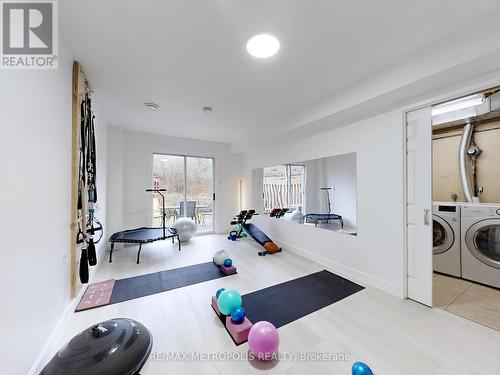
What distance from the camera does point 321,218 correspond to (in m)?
3.43

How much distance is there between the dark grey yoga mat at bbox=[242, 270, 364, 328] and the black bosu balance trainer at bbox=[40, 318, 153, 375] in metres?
1.20

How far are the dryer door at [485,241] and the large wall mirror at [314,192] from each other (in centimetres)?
150

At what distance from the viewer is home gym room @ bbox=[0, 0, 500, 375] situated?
1290mm

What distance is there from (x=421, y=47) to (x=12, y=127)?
9.92 ft

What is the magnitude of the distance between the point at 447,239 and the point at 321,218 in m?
1.74

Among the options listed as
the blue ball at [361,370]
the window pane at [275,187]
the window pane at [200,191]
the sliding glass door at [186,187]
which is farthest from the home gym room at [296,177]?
the window pane at [200,191]

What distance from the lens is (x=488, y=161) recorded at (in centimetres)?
311

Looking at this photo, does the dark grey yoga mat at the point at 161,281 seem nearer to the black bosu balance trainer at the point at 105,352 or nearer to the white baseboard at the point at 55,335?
the white baseboard at the point at 55,335

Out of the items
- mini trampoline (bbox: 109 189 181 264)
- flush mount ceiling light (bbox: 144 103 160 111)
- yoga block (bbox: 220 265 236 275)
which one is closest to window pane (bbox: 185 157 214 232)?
mini trampoline (bbox: 109 189 181 264)

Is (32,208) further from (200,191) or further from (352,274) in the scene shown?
(200,191)

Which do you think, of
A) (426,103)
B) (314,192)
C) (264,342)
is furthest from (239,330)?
(426,103)

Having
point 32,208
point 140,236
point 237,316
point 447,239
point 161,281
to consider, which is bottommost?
point 161,281

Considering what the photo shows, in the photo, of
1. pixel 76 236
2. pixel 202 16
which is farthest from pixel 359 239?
pixel 76 236

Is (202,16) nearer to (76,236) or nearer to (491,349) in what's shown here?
(76,236)
